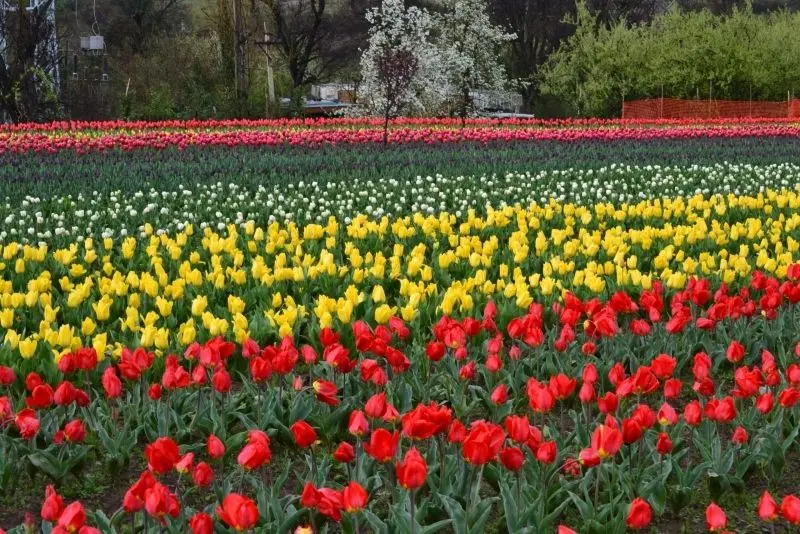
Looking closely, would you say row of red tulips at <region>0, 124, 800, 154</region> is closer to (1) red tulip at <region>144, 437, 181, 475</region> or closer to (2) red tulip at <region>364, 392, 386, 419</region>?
(2) red tulip at <region>364, 392, 386, 419</region>

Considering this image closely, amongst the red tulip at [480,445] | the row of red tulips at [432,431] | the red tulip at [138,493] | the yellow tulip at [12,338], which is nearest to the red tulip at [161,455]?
the row of red tulips at [432,431]

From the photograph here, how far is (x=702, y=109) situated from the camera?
112 ft

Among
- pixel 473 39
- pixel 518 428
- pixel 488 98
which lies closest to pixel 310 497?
pixel 518 428

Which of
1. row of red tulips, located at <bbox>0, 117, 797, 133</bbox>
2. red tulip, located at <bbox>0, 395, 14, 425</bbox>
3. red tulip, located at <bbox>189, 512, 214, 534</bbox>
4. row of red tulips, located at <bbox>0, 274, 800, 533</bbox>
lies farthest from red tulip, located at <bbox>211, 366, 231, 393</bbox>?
row of red tulips, located at <bbox>0, 117, 797, 133</bbox>

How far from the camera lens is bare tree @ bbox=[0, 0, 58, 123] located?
72.5 ft

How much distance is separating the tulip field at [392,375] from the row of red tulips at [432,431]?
0.03 feet

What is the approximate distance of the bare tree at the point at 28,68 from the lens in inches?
870

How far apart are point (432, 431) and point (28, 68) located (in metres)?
21.7

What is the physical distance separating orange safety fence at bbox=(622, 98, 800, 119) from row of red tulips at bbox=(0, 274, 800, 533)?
29.7 m

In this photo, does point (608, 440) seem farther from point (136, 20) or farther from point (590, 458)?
point (136, 20)

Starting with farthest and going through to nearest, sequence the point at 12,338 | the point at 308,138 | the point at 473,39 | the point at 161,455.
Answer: the point at 473,39
the point at 308,138
the point at 12,338
the point at 161,455

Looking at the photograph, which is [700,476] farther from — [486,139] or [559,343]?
[486,139]

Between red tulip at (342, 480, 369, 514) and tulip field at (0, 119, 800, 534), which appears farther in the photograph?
tulip field at (0, 119, 800, 534)

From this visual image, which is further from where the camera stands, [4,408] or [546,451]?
[4,408]
